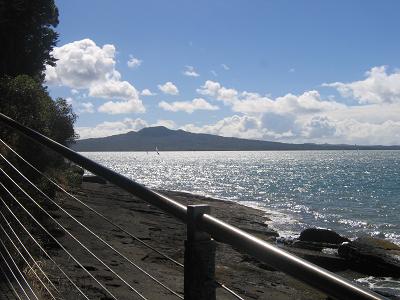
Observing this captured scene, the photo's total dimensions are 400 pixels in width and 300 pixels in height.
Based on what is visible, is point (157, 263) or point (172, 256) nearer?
point (157, 263)

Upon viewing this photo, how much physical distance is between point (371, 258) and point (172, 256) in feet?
32.1

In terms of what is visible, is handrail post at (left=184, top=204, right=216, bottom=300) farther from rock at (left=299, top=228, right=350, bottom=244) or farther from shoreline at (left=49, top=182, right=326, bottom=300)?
rock at (left=299, top=228, right=350, bottom=244)

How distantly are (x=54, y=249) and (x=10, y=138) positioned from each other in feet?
10.1

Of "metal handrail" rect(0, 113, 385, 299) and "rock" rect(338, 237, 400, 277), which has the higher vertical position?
"metal handrail" rect(0, 113, 385, 299)

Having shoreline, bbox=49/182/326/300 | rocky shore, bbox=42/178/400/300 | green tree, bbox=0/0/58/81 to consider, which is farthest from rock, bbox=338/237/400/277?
green tree, bbox=0/0/58/81

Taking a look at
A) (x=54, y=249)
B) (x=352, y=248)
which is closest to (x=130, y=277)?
(x=54, y=249)

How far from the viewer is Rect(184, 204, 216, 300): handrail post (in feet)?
6.21

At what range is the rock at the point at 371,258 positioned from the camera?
67.7ft

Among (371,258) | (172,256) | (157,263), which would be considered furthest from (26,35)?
(371,258)

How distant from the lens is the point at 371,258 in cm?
2136

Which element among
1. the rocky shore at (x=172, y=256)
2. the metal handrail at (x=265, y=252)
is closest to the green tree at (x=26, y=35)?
the rocky shore at (x=172, y=256)

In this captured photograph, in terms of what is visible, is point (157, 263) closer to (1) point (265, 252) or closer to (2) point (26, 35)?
(1) point (265, 252)

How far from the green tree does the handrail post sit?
24.8 meters

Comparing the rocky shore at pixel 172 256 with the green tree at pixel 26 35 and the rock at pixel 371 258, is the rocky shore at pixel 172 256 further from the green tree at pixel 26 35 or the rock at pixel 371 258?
the green tree at pixel 26 35
